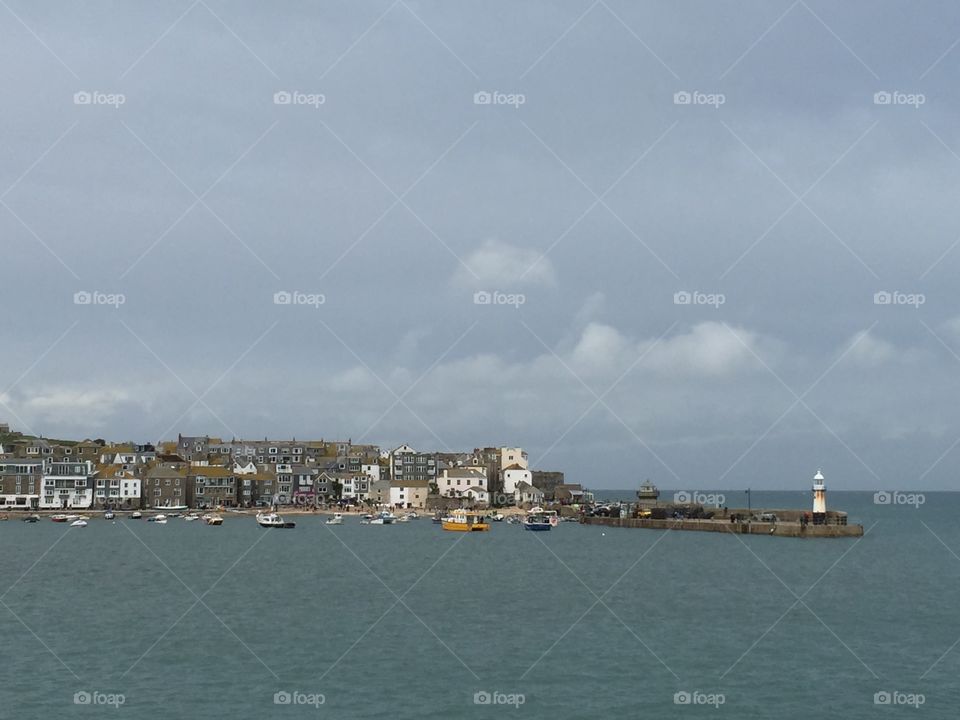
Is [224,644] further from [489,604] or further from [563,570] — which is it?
[563,570]

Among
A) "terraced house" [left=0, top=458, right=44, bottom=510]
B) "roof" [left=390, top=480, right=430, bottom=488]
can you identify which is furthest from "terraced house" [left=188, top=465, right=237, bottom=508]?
"roof" [left=390, top=480, right=430, bottom=488]

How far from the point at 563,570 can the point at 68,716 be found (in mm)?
51144

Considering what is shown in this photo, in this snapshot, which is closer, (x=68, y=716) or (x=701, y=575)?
(x=68, y=716)

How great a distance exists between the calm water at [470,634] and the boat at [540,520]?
44.3 metres

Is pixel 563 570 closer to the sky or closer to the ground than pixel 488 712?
closer to the sky

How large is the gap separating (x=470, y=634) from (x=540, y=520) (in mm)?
108427

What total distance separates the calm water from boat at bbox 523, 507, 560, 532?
44.3 metres

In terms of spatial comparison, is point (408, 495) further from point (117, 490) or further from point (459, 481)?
point (117, 490)

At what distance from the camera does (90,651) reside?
4212 centimetres

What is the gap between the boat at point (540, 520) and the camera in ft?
449

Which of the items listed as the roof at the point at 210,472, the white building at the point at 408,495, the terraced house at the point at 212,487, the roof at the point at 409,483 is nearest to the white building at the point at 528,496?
the roof at the point at 409,483

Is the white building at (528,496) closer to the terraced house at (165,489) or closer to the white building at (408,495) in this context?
the white building at (408,495)

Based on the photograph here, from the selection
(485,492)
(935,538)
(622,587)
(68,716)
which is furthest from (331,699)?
(485,492)

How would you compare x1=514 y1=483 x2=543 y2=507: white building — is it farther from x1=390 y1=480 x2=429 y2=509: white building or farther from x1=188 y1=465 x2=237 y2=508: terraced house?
x1=188 y1=465 x2=237 y2=508: terraced house
